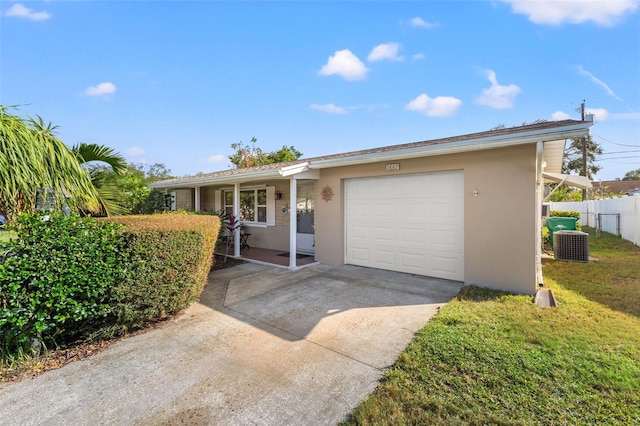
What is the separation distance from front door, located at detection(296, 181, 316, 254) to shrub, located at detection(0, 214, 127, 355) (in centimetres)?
657

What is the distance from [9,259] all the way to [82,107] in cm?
1290

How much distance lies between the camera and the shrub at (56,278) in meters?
3.13

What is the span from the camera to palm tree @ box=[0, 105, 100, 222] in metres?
3.38

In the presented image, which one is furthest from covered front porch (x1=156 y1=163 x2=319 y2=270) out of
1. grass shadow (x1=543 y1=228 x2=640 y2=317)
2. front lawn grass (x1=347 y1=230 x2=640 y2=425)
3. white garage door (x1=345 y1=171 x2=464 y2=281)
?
grass shadow (x1=543 y1=228 x2=640 y2=317)

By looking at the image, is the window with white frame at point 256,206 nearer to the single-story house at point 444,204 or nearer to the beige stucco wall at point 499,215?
the single-story house at point 444,204

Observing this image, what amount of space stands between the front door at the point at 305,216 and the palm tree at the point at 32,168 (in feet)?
21.2

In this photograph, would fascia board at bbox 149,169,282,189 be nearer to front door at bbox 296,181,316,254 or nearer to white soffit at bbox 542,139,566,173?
front door at bbox 296,181,316,254

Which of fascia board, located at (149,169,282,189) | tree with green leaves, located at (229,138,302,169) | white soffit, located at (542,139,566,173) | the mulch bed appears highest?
tree with green leaves, located at (229,138,302,169)

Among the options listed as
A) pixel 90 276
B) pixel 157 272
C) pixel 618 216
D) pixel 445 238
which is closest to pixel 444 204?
pixel 445 238

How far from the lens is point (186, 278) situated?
4371 mm

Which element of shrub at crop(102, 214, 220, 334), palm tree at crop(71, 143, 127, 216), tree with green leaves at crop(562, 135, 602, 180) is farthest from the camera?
tree with green leaves at crop(562, 135, 602, 180)

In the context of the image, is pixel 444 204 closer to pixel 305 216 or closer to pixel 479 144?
pixel 479 144

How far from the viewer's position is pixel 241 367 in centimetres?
322

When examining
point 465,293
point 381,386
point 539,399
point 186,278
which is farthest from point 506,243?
point 186,278
